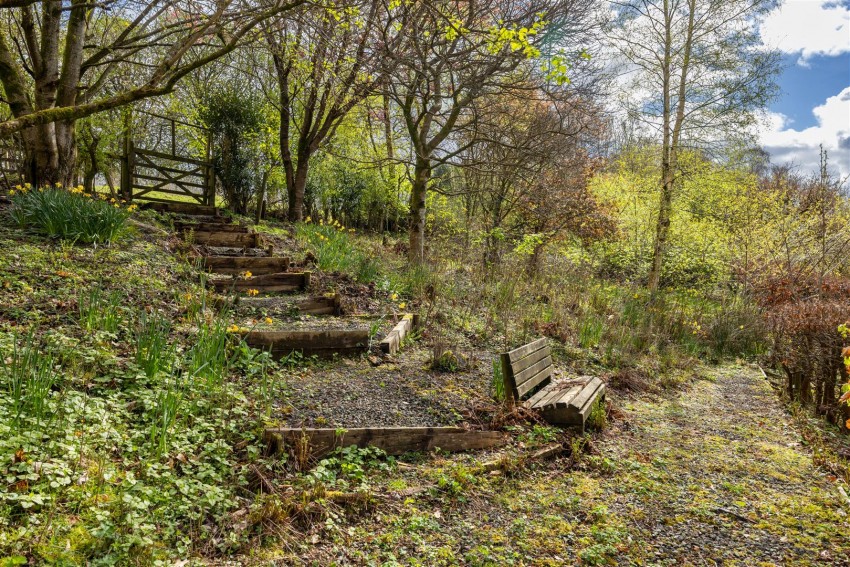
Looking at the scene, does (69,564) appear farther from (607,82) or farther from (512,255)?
(512,255)

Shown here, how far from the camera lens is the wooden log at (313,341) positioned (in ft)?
15.7

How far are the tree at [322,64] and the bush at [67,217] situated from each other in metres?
3.22

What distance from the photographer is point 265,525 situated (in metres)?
2.53

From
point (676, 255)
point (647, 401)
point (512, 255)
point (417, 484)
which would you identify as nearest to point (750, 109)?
point (676, 255)

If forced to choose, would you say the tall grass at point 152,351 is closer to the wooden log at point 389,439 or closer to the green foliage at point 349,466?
the wooden log at point 389,439

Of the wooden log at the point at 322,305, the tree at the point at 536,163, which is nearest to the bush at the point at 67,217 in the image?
the wooden log at the point at 322,305

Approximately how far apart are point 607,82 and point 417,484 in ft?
28.5

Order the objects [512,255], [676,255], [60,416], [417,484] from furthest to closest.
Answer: [676,255] < [512,255] < [417,484] < [60,416]

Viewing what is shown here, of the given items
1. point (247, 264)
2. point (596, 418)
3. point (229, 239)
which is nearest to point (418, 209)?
point (229, 239)

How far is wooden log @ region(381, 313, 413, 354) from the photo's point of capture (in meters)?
5.41

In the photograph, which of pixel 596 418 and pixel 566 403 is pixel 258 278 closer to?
pixel 566 403

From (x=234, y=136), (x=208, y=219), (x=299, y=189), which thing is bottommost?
(x=208, y=219)

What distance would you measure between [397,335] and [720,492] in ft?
11.6

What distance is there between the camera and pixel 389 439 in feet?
11.5
